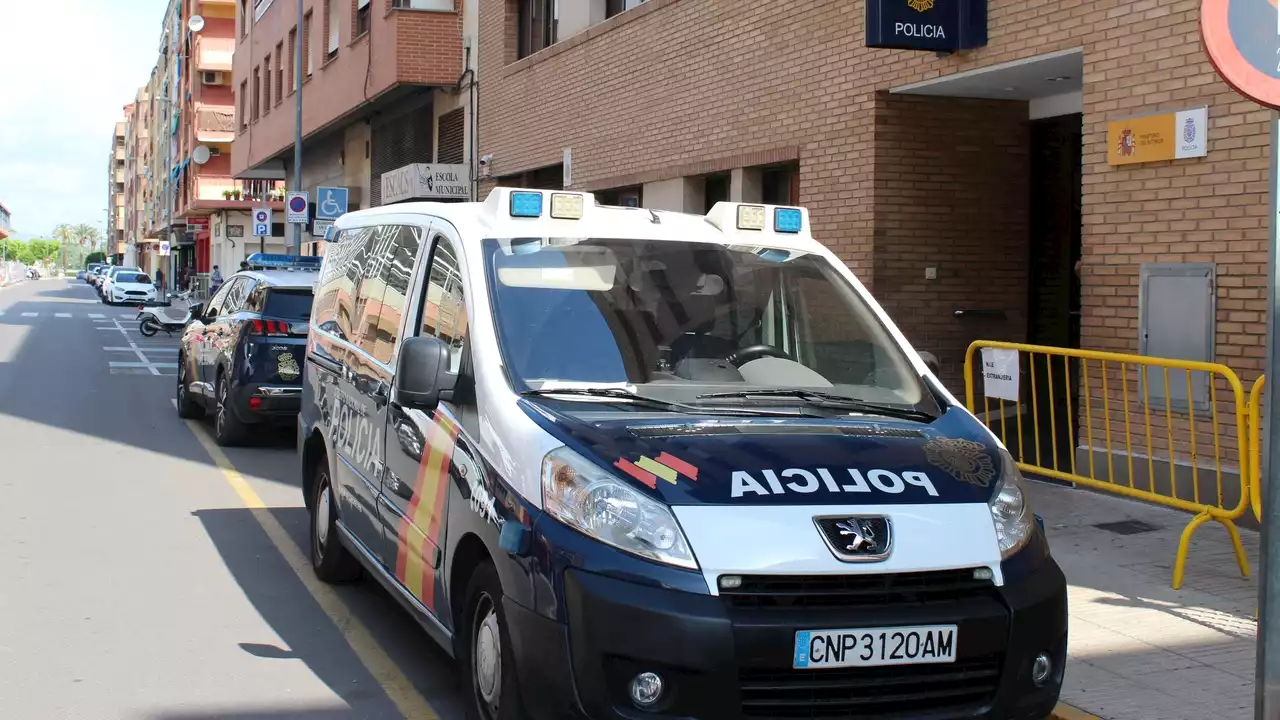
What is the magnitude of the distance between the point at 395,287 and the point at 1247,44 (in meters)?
3.51

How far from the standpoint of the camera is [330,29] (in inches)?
1250

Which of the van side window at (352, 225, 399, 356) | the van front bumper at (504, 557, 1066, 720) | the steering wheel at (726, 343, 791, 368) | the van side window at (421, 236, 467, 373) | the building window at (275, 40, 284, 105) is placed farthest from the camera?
the building window at (275, 40, 284, 105)

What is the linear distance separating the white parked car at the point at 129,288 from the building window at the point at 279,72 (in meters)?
22.7

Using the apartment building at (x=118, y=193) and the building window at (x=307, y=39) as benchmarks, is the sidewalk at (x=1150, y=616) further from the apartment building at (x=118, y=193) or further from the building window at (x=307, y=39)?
the apartment building at (x=118, y=193)

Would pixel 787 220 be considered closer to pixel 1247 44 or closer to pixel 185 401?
pixel 1247 44

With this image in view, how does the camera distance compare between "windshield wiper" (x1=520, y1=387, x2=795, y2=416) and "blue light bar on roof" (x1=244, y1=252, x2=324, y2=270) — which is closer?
"windshield wiper" (x1=520, y1=387, x2=795, y2=416)

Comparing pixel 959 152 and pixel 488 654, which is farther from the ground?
pixel 959 152

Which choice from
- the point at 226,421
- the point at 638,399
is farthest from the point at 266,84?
the point at 638,399

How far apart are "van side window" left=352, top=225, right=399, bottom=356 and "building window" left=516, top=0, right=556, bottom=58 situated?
48.6 ft

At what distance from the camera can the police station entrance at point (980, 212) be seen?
1259 cm

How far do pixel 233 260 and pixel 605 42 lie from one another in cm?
5061

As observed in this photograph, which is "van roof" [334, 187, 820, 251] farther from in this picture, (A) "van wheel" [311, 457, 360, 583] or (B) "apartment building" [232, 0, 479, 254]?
(B) "apartment building" [232, 0, 479, 254]

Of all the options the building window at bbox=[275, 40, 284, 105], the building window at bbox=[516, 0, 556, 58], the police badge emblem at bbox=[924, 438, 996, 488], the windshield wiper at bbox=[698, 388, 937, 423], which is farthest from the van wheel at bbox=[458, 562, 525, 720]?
the building window at bbox=[275, 40, 284, 105]

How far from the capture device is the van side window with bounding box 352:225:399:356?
246 inches
